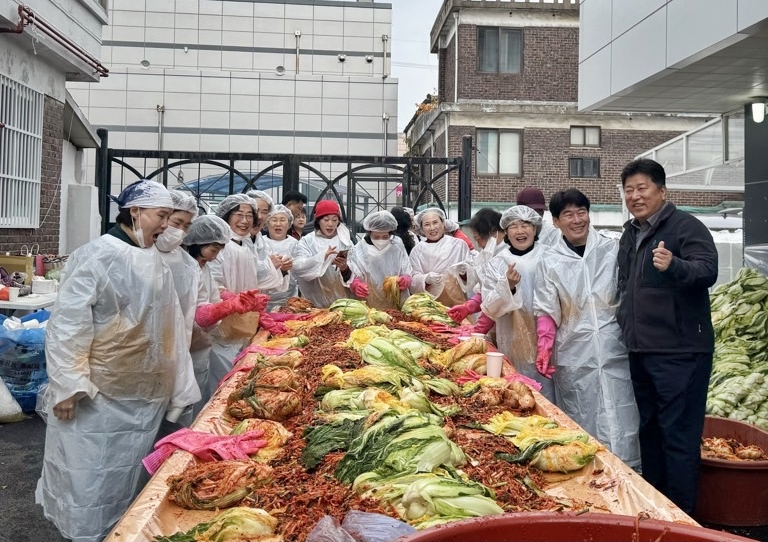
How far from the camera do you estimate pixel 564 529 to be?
1474mm

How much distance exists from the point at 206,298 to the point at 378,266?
10.0 ft

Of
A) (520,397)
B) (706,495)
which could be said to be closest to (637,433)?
(706,495)

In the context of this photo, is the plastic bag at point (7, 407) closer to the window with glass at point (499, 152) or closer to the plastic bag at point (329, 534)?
the plastic bag at point (329, 534)

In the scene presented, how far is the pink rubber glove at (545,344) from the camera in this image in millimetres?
4215

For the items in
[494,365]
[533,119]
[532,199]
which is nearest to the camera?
[494,365]

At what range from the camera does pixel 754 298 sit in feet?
21.6

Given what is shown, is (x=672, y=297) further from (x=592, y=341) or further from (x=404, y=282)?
(x=404, y=282)

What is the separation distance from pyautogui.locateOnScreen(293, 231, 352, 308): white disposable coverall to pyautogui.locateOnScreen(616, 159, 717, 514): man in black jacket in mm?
3851

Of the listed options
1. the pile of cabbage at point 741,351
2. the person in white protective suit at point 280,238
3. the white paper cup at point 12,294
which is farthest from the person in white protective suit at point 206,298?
the pile of cabbage at point 741,351

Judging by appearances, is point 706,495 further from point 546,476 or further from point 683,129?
point 683,129

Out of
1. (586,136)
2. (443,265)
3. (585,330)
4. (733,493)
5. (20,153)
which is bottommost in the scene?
(733,493)

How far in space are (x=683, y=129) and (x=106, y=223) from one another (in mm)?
17125

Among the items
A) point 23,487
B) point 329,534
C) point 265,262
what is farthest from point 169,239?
point 329,534

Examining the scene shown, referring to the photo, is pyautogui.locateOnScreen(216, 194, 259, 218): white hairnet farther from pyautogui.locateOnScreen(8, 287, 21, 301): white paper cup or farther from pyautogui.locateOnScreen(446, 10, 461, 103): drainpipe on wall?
pyautogui.locateOnScreen(446, 10, 461, 103): drainpipe on wall
